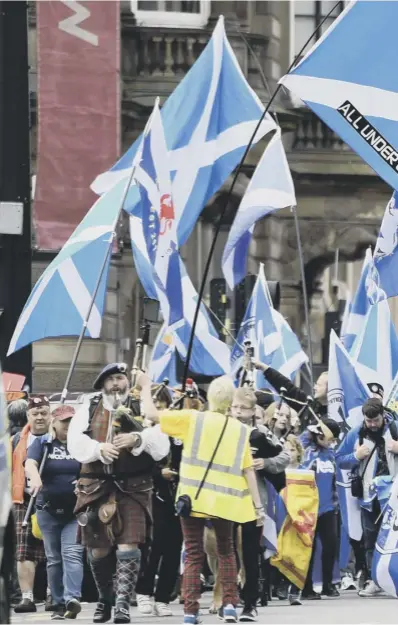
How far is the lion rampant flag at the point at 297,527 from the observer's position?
63.2ft

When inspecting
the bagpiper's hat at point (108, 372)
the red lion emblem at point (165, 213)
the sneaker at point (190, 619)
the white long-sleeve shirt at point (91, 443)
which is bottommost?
the sneaker at point (190, 619)

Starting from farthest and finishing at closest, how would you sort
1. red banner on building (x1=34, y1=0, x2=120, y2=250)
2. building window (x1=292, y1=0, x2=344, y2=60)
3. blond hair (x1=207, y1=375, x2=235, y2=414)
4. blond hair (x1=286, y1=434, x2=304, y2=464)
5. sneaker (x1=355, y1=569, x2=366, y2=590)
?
building window (x1=292, y1=0, x2=344, y2=60) → red banner on building (x1=34, y1=0, x2=120, y2=250) → sneaker (x1=355, y1=569, x2=366, y2=590) → blond hair (x1=286, y1=434, x2=304, y2=464) → blond hair (x1=207, y1=375, x2=235, y2=414)

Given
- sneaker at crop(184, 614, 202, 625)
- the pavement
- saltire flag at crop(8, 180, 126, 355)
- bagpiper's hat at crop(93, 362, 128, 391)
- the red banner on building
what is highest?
the red banner on building

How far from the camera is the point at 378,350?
2278 cm

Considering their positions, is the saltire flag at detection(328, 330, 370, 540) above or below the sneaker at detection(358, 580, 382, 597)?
above

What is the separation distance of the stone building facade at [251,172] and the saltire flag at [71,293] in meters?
14.0

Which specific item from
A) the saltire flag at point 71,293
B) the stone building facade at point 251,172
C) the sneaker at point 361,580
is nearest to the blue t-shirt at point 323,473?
the sneaker at point 361,580

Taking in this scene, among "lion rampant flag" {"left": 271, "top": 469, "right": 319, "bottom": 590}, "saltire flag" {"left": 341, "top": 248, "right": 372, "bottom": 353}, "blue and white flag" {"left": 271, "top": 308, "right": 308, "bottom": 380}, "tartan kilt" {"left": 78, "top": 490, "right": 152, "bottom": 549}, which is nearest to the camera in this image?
"tartan kilt" {"left": 78, "top": 490, "right": 152, "bottom": 549}

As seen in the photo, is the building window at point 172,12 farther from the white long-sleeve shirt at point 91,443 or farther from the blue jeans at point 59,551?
the white long-sleeve shirt at point 91,443

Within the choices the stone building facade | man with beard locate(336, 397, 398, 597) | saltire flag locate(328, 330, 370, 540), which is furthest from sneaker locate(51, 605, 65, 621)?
the stone building facade

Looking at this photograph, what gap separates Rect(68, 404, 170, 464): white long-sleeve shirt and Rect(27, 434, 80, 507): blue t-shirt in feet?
3.15

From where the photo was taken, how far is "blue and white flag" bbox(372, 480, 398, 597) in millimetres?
17312

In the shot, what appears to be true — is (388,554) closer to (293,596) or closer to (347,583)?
(293,596)

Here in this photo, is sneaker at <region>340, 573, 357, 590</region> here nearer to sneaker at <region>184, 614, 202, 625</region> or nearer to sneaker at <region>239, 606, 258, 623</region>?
sneaker at <region>239, 606, 258, 623</region>
